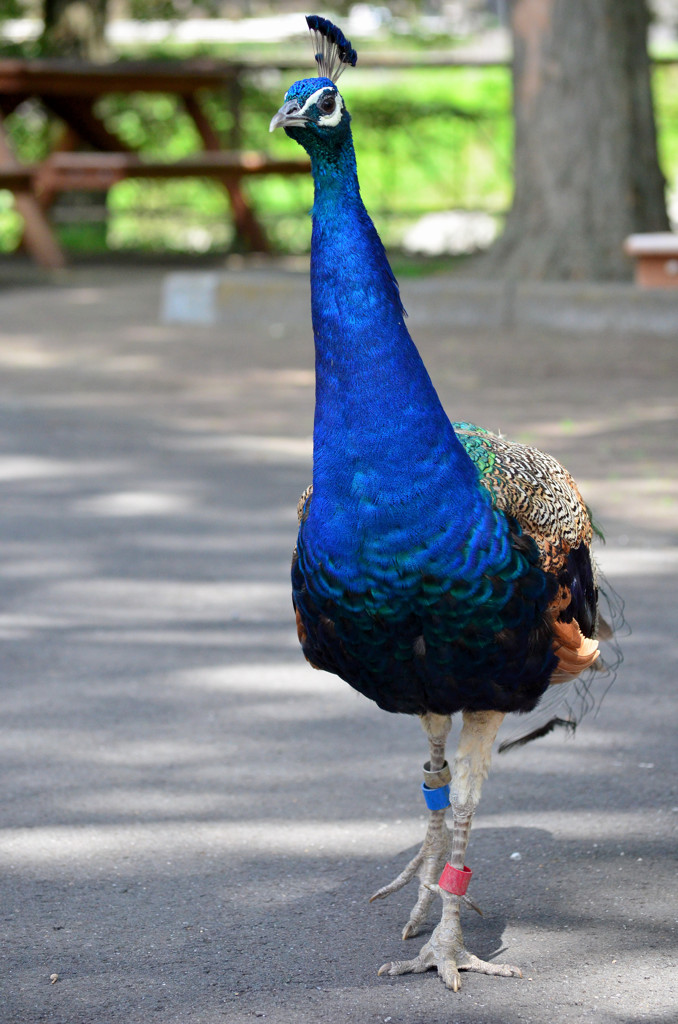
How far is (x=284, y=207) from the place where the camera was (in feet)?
55.7

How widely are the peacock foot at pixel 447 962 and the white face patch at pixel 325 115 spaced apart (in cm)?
168

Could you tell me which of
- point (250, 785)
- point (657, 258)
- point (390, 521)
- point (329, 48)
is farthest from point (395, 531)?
point (657, 258)

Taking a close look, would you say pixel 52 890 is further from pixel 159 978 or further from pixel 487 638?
pixel 487 638

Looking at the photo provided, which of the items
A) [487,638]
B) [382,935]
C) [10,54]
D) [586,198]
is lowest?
[382,935]

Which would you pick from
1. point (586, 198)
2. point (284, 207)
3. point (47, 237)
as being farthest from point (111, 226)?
point (586, 198)

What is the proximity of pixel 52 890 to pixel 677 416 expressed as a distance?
18.0 ft

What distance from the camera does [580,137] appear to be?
35.0 ft

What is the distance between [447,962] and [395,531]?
0.95 m

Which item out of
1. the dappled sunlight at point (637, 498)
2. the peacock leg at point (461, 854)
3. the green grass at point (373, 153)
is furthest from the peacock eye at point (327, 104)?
the green grass at point (373, 153)

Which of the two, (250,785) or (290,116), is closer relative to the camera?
(290,116)

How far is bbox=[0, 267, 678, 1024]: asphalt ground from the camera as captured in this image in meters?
2.86

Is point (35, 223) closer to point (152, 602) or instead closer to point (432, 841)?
point (152, 602)

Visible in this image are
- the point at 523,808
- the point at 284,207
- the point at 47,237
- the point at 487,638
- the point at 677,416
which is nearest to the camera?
the point at 487,638

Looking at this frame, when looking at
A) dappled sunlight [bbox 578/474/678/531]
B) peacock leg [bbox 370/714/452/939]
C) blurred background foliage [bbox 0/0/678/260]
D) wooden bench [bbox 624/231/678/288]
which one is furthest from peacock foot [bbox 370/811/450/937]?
blurred background foliage [bbox 0/0/678/260]
